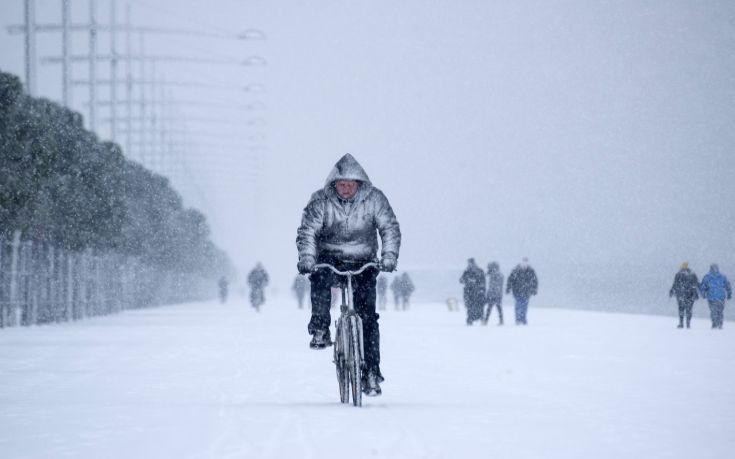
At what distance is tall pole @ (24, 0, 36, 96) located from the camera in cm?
3650

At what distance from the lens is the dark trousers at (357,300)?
13000mm

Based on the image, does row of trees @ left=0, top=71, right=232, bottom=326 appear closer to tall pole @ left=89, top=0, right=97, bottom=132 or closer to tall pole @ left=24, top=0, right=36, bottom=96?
tall pole @ left=24, top=0, right=36, bottom=96

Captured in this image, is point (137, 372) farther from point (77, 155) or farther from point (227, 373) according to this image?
point (77, 155)

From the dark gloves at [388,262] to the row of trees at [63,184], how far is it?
812 inches

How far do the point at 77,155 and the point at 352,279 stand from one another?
27.4 metres

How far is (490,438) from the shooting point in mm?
10930

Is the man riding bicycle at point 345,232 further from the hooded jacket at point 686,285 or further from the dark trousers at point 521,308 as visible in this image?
the dark trousers at point 521,308

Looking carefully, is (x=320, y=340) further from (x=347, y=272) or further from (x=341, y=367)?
(x=347, y=272)

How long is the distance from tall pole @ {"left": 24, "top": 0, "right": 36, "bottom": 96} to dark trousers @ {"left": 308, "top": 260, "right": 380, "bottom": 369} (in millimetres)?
24261

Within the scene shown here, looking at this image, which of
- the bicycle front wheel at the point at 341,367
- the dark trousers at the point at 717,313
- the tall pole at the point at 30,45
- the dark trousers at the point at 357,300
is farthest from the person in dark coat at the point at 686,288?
the dark trousers at the point at 357,300

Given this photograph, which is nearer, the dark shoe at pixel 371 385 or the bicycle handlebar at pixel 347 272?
the bicycle handlebar at pixel 347 272

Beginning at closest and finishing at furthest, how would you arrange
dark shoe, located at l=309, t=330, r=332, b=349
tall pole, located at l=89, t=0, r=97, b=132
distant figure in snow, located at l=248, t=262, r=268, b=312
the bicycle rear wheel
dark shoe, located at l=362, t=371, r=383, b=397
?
the bicycle rear wheel
dark shoe, located at l=309, t=330, r=332, b=349
dark shoe, located at l=362, t=371, r=383, b=397
tall pole, located at l=89, t=0, r=97, b=132
distant figure in snow, located at l=248, t=262, r=268, b=312

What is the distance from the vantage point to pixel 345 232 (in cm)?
1298

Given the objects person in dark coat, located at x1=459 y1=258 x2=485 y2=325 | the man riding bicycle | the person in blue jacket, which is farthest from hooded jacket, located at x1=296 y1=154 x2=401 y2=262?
person in dark coat, located at x1=459 y1=258 x2=485 y2=325
